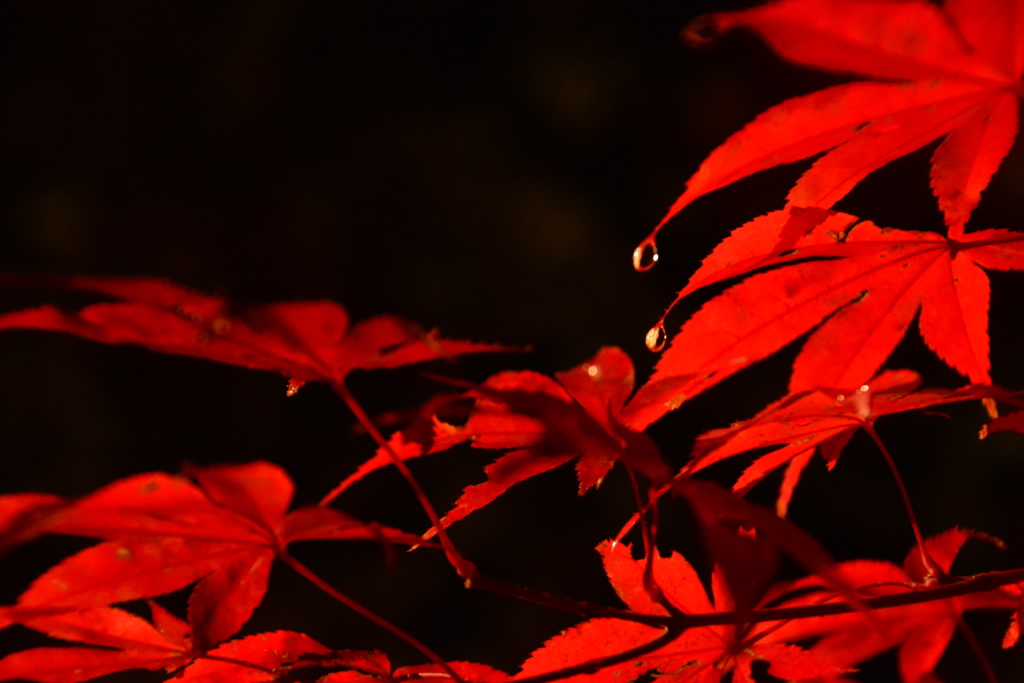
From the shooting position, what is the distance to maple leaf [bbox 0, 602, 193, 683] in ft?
1.74

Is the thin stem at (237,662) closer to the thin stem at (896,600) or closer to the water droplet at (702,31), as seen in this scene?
the thin stem at (896,600)

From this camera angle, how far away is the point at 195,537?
0.49 m

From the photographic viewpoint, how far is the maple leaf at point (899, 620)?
65 centimetres

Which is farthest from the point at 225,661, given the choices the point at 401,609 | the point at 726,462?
the point at 401,609

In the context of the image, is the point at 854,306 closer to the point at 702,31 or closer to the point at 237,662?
the point at 702,31

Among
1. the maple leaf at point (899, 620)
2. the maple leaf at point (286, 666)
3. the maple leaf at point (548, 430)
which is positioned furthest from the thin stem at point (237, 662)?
the maple leaf at point (899, 620)

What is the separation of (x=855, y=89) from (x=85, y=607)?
0.60m

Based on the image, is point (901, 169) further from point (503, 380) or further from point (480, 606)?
point (503, 380)

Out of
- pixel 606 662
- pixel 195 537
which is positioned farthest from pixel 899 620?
pixel 195 537

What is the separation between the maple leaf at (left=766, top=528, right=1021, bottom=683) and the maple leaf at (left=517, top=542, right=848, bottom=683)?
2.4 inches

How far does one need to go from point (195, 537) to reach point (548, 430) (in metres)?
0.24

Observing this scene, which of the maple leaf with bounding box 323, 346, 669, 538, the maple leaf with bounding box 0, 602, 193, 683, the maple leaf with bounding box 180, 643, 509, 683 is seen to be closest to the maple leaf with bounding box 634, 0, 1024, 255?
the maple leaf with bounding box 323, 346, 669, 538

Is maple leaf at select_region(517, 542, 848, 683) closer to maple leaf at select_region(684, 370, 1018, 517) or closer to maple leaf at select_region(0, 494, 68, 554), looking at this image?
maple leaf at select_region(684, 370, 1018, 517)

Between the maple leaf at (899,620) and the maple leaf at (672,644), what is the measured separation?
6cm
